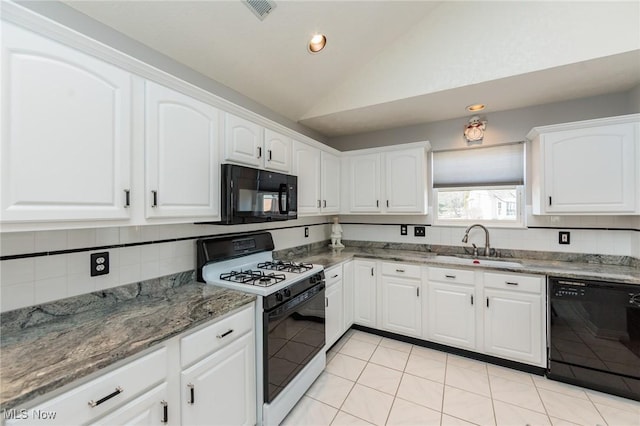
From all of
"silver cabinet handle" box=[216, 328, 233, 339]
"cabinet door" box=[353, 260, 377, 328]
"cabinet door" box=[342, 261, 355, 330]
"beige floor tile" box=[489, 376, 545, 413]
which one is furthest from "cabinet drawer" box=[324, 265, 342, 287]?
"beige floor tile" box=[489, 376, 545, 413]

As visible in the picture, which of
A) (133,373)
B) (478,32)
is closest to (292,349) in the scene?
(133,373)

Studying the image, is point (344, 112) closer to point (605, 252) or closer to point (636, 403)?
Result: point (605, 252)

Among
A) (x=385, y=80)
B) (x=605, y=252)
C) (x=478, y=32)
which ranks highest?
(x=478, y=32)

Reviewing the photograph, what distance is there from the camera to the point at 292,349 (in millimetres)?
1870

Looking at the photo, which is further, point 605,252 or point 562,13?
point 605,252

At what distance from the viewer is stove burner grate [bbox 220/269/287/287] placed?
1.81 m

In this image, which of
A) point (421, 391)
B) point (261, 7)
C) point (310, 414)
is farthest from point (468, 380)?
point (261, 7)

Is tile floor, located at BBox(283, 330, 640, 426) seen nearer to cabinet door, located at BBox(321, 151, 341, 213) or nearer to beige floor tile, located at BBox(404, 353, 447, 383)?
beige floor tile, located at BBox(404, 353, 447, 383)

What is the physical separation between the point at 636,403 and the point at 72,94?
153 inches

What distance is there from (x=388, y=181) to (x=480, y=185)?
1022mm

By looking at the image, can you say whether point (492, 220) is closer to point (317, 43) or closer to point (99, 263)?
point (317, 43)

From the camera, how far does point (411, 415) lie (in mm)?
1838

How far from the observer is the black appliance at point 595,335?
194 cm

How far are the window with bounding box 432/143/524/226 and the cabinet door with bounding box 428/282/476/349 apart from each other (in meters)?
0.89
